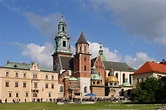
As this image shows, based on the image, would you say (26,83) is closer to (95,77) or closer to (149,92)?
(95,77)

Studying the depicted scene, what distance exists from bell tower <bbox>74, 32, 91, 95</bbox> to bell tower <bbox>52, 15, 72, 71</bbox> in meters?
11.2

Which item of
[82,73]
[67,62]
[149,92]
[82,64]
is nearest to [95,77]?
[82,73]

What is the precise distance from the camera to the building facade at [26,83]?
77.4 metres

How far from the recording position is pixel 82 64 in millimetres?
97500

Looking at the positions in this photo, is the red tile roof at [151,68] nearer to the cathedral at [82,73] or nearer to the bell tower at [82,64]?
the cathedral at [82,73]

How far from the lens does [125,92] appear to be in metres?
103

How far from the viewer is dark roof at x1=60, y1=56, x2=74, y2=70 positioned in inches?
4070

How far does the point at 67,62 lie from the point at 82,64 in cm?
1002

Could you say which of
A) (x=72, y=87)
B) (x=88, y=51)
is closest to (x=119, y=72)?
(x=88, y=51)

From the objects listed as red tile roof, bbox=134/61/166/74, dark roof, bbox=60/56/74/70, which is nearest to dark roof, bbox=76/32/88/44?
dark roof, bbox=60/56/74/70

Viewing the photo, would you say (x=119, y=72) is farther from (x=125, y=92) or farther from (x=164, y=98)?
(x=164, y=98)

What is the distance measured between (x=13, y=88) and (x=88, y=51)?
30656mm

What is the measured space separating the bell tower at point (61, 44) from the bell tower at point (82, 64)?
36.7 ft

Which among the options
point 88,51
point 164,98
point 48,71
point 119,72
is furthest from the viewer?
point 119,72
